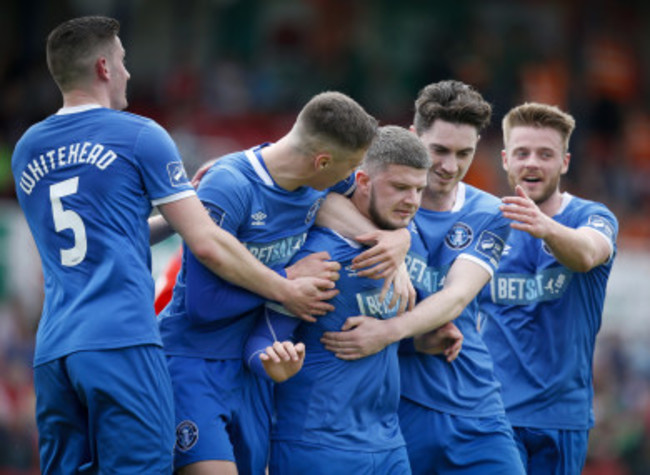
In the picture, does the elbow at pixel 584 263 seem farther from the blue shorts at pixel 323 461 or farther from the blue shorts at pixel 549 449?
the blue shorts at pixel 323 461

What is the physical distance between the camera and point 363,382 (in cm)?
555

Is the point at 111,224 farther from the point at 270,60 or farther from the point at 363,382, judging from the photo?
the point at 270,60

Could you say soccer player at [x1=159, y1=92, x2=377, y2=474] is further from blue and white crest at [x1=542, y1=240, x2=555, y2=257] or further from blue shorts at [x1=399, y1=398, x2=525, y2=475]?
blue and white crest at [x1=542, y1=240, x2=555, y2=257]

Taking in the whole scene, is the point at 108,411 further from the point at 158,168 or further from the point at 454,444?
the point at 454,444

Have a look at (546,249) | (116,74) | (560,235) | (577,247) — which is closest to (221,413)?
(116,74)

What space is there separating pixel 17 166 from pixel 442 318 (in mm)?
2272

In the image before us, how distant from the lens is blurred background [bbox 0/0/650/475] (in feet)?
47.5

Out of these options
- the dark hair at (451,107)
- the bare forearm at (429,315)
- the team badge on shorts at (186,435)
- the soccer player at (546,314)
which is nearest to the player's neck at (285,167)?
the bare forearm at (429,315)

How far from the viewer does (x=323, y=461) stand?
5.38 m

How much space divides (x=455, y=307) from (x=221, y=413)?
4.56ft

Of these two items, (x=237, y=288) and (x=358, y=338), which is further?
(x=358, y=338)

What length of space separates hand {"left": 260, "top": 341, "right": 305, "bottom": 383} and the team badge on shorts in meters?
0.45

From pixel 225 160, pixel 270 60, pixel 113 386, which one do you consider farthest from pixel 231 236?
pixel 270 60

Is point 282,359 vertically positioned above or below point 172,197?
below
